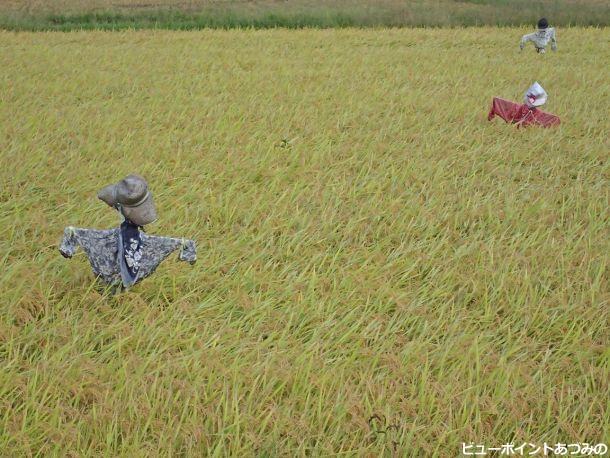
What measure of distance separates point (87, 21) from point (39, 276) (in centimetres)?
1050

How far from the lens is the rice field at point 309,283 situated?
5.73 ft

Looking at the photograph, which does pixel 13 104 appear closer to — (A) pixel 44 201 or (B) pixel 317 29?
(A) pixel 44 201

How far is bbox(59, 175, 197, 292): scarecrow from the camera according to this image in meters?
2.25

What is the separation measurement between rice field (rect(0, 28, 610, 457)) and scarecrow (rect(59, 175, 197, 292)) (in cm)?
10

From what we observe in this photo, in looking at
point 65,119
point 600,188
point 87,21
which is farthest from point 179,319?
point 87,21

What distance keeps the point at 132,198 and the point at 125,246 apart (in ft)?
0.66

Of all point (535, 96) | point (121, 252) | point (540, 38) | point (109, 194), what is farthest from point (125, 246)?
point (540, 38)

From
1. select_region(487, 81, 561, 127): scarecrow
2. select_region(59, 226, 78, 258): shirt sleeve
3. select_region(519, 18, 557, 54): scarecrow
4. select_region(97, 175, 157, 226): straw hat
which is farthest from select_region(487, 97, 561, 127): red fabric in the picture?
select_region(519, 18, 557, 54): scarecrow

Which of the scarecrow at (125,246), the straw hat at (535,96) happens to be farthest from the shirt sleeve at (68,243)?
the straw hat at (535,96)

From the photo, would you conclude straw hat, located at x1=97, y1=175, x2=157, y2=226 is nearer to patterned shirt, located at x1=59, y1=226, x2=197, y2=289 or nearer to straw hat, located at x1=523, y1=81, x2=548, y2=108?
patterned shirt, located at x1=59, y1=226, x2=197, y2=289

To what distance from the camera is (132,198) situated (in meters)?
2.19

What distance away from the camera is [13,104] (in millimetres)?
5234

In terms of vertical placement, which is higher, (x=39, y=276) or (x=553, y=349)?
(x=39, y=276)

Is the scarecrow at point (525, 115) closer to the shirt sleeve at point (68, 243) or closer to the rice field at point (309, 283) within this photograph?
the rice field at point (309, 283)
